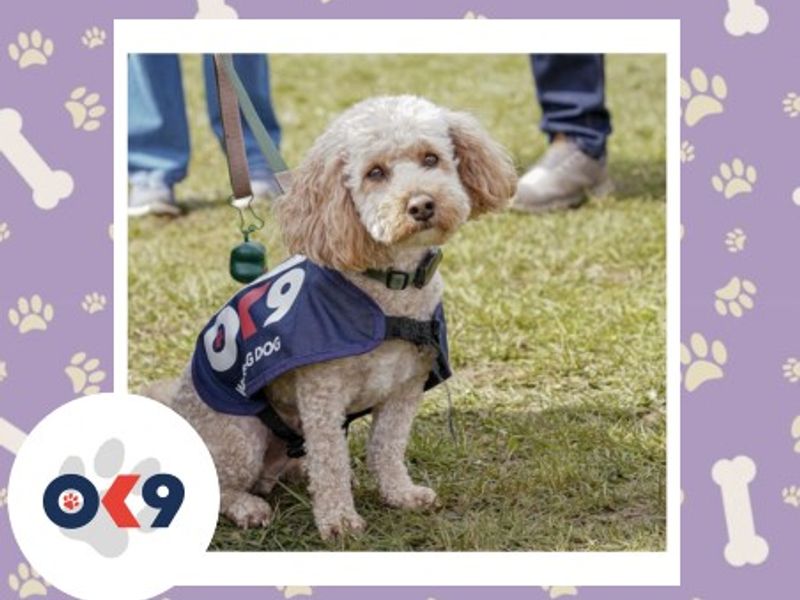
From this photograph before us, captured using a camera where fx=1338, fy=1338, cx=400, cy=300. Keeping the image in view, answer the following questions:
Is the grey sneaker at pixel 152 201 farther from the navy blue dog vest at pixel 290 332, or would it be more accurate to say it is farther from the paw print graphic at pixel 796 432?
the paw print graphic at pixel 796 432

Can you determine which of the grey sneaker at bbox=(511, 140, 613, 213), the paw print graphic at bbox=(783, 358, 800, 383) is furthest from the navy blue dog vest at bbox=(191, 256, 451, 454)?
the grey sneaker at bbox=(511, 140, 613, 213)

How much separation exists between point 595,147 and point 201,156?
188 centimetres

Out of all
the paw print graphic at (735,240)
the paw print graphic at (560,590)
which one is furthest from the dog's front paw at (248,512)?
the paw print graphic at (735,240)

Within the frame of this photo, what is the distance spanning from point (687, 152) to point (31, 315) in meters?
1.36

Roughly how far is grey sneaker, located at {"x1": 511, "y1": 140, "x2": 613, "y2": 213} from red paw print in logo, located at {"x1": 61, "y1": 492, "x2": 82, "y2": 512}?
114 inches

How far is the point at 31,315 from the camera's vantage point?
2.64 meters

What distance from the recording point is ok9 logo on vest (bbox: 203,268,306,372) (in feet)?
9.41

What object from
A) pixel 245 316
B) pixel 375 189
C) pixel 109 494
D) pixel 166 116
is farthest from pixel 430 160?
pixel 166 116

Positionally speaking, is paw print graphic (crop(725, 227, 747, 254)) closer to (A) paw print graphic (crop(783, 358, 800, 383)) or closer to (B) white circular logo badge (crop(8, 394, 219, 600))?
(A) paw print graphic (crop(783, 358, 800, 383))

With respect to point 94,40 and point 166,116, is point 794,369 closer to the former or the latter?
point 94,40

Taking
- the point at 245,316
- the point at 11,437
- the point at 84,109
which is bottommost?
the point at 11,437

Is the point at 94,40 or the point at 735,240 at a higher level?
the point at 94,40

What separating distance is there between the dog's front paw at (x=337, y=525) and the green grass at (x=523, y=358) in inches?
1.1

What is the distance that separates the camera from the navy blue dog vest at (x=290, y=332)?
2.81m
